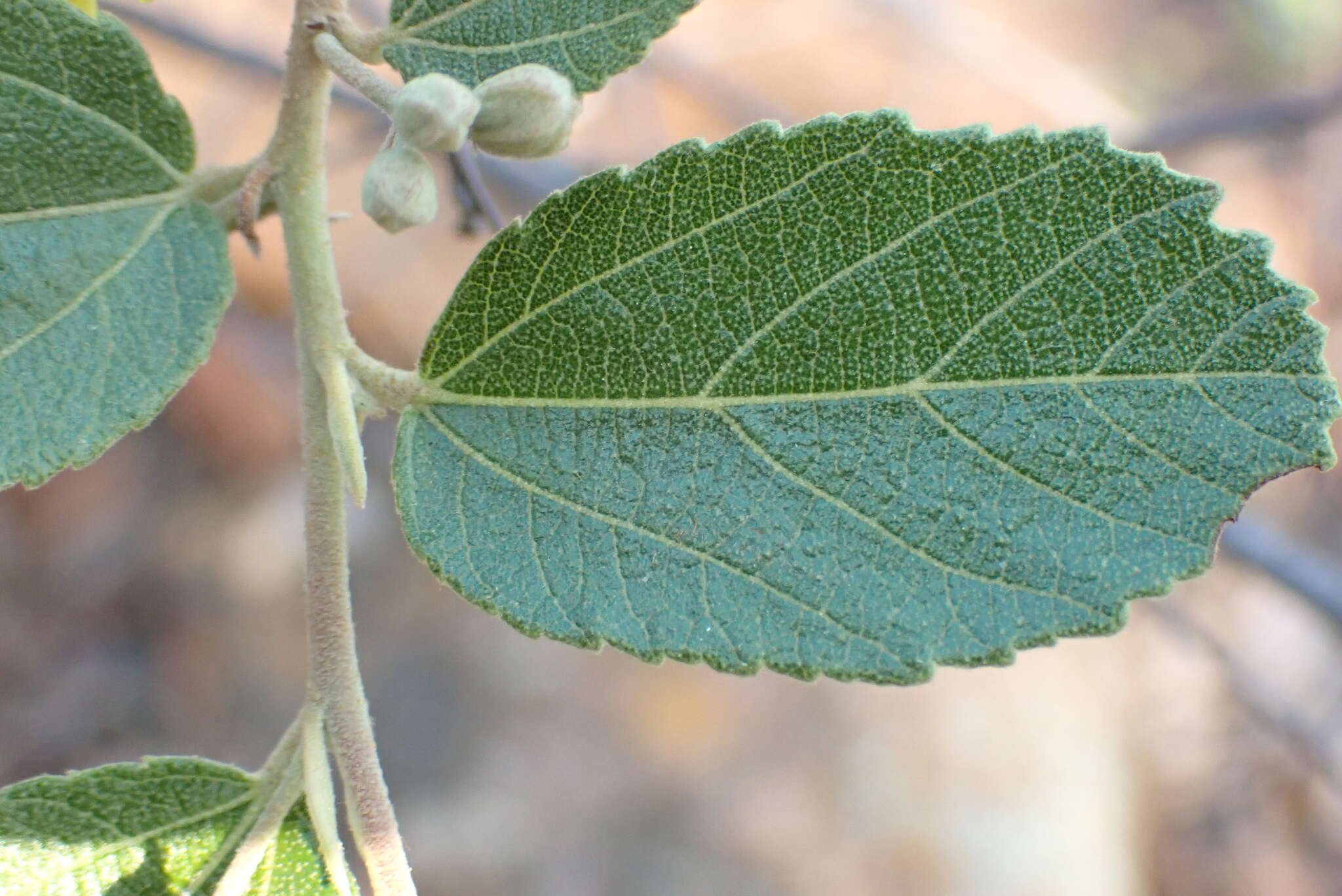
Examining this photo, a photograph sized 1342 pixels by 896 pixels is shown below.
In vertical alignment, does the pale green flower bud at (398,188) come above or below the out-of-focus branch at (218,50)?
below

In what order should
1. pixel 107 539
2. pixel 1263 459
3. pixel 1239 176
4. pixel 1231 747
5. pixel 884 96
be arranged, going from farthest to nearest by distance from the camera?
pixel 884 96, pixel 1239 176, pixel 1231 747, pixel 107 539, pixel 1263 459

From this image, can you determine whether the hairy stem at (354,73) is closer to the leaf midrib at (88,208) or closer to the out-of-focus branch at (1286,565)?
the leaf midrib at (88,208)

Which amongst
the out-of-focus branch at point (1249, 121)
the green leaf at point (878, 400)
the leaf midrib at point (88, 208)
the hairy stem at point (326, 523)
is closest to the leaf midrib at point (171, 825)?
the hairy stem at point (326, 523)

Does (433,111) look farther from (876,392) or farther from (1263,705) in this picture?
(1263,705)

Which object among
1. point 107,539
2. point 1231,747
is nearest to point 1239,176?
point 1231,747

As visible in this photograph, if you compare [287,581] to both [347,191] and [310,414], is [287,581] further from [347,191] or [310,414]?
[310,414]
